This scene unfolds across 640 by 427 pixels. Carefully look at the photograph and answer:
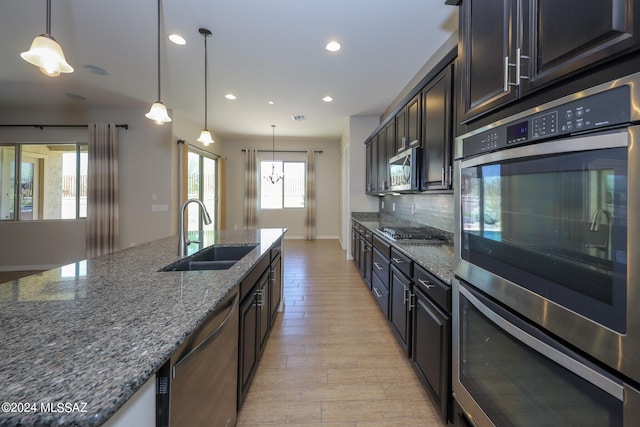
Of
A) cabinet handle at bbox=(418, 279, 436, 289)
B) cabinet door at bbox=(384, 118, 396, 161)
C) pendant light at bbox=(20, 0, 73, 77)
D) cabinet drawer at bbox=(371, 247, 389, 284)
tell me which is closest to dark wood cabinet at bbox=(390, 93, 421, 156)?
cabinet door at bbox=(384, 118, 396, 161)

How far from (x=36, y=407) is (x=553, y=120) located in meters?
1.43

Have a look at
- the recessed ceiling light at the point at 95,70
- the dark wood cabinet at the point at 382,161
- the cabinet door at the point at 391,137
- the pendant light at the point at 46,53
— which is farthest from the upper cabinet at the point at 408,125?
the recessed ceiling light at the point at 95,70

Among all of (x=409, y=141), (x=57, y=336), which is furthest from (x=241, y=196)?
(x=57, y=336)

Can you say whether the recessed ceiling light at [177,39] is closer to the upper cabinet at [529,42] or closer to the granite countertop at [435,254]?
the upper cabinet at [529,42]

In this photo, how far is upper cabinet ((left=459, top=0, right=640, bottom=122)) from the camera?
65 centimetres

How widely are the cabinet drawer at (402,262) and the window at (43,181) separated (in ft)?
20.0

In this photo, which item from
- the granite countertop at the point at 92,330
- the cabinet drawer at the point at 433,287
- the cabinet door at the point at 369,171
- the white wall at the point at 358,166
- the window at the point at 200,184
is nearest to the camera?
the granite countertop at the point at 92,330

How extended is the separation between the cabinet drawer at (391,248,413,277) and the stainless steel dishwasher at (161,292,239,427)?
1234mm

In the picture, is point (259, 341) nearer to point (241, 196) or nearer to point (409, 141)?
point (409, 141)

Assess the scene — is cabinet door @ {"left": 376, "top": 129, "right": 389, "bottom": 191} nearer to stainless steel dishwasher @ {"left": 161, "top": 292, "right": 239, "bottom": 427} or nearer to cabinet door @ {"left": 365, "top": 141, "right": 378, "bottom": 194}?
cabinet door @ {"left": 365, "top": 141, "right": 378, "bottom": 194}

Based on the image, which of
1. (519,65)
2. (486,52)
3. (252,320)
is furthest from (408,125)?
(252,320)

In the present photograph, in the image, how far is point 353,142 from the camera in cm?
563

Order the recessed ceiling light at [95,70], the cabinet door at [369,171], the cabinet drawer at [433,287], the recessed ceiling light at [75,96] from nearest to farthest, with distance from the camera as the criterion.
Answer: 1. the cabinet drawer at [433,287]
2. the recessed ceiling light at [95,70]
3. the recessed ceiling light at [75,96]
4. the cabinet door at [369,171]

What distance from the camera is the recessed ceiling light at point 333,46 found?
2926 millimetres
